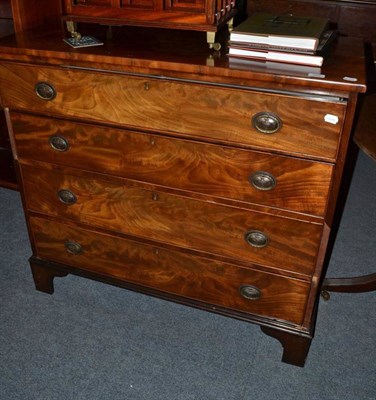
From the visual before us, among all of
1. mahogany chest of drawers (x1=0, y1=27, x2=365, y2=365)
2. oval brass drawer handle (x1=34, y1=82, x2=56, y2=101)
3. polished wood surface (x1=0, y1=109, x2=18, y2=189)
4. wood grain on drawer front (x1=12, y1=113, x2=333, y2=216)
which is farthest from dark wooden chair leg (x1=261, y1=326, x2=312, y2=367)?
polished wood surface (x1=0, y1=109, x2=18, y2=189)

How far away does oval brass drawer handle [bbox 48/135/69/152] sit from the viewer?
1.68 metres

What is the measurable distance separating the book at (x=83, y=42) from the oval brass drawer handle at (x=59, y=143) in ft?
1.09

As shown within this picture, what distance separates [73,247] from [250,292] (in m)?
0.76

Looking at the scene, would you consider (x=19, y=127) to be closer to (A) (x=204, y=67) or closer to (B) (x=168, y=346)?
(A) (x=204, y=67)

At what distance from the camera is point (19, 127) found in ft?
5.64

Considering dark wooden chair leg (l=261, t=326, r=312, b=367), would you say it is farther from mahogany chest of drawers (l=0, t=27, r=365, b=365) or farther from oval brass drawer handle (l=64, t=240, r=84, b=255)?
oval brass drawer handle (l=64, t=240, r=84, b=255)

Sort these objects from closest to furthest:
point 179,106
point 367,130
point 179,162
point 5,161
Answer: point 179,106, point 179,162, point 367,130, point 5,161

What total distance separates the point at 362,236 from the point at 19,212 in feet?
6.56

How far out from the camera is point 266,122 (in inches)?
53.4

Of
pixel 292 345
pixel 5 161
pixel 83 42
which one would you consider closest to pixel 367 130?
pixel 292 345

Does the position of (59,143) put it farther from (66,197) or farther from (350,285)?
(350,285)

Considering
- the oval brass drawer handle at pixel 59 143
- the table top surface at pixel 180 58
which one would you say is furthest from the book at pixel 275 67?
the oval brass drawer handle at pixel 59 143

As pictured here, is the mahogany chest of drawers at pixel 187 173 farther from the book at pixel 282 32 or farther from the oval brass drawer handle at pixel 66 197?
the book at pixel 282 32

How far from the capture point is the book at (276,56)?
133 centimetres
